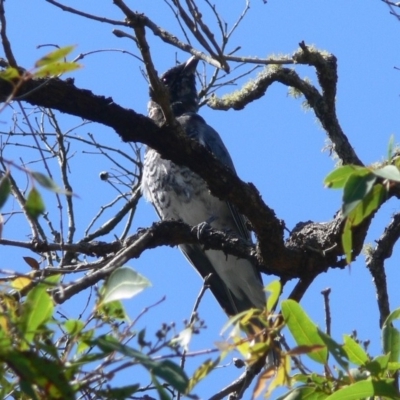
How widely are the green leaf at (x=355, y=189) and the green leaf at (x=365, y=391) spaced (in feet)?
1.59

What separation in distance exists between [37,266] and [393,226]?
5.45 feet

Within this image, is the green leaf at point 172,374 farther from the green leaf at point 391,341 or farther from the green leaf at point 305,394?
the green leaf at point 391,341

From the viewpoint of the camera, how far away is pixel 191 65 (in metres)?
6.72

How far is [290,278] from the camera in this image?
11.8ft

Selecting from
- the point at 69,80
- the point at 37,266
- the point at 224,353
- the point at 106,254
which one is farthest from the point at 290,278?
the point at 224,353

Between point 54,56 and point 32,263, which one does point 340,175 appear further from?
point 32,263

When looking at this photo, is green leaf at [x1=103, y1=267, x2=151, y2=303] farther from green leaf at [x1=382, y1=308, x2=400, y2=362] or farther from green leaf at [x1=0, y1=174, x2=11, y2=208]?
green leaf at [x1=382, y1=308, x2=400, y2=362]

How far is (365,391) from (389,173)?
520mm

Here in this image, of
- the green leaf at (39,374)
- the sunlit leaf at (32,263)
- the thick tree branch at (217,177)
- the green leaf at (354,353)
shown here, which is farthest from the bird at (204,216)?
the green leaf at (39,374)

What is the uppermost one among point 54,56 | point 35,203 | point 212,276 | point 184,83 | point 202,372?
point 184,83

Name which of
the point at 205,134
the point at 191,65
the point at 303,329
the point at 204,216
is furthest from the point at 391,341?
the point at 191,65

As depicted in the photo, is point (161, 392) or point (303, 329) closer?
point (161, 392)

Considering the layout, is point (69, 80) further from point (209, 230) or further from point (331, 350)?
point (331, 350)

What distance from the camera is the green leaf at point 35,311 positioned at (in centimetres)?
148
